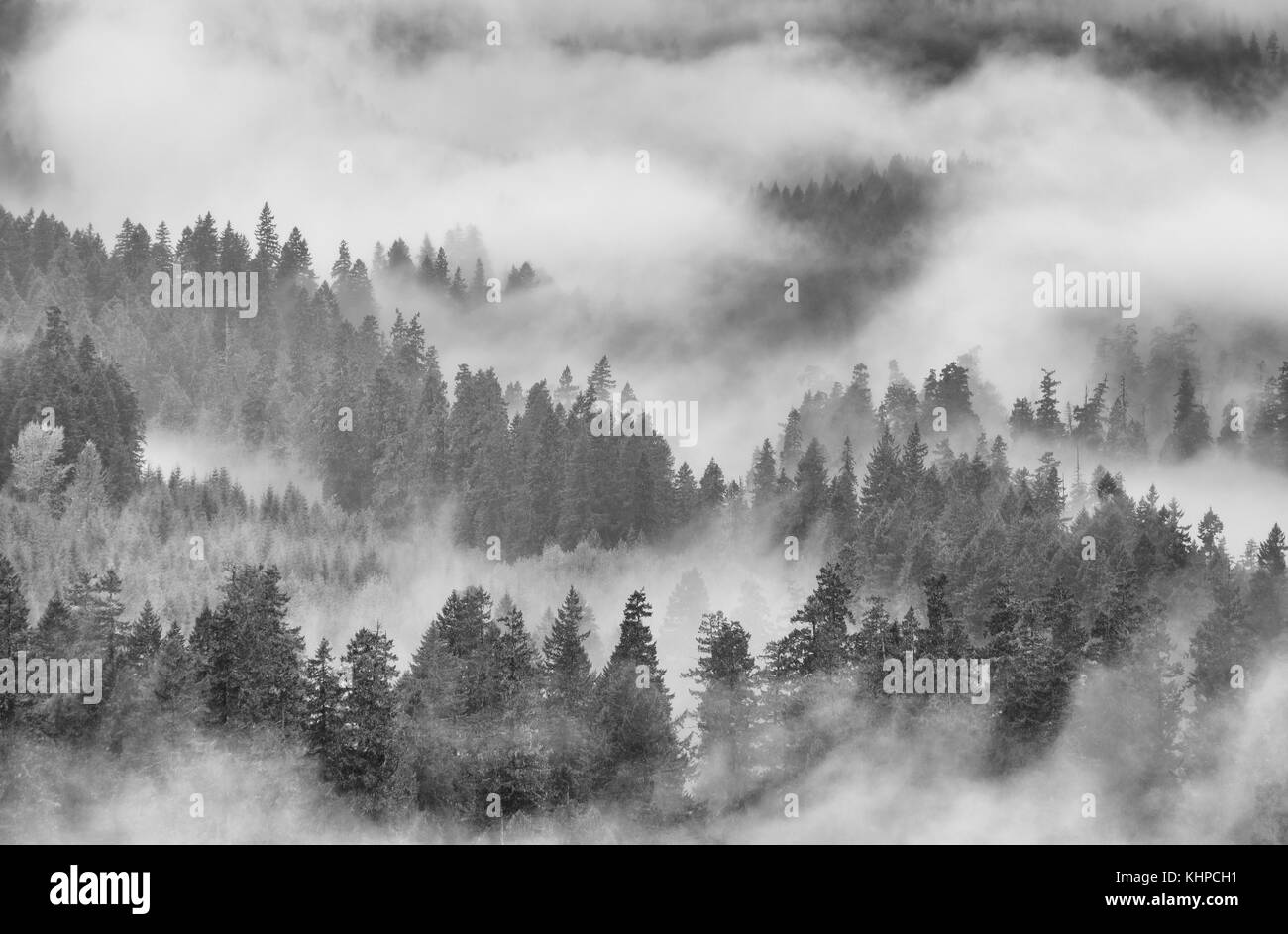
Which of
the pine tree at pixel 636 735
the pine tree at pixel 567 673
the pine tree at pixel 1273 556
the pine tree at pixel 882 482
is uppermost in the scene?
the pine tree at pixel 882 482

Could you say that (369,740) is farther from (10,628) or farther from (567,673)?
(10,628)

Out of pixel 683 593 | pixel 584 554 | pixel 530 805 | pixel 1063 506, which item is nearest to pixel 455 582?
pixel 584 554

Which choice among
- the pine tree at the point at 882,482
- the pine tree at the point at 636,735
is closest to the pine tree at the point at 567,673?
the pine tree at the point at 636,735

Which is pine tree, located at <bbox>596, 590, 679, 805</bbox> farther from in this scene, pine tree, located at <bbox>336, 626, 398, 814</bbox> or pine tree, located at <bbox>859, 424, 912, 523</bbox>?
pine tree, located at <bbox>859, 424, 912, 523</bbox>

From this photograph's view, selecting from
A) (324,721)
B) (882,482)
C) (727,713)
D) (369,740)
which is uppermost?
(882,482)

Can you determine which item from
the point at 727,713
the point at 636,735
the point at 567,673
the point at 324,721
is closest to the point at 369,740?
the point at 324,721

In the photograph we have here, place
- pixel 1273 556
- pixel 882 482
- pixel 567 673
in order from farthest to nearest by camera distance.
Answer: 1. pixel 882 482
2. pixel 1273 556
3. pixel 567 673

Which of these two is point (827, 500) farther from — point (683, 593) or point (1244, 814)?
point (1244, 814)

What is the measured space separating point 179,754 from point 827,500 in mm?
90313

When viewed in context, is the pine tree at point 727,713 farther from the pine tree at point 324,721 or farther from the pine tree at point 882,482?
the pine tree at point 882,482

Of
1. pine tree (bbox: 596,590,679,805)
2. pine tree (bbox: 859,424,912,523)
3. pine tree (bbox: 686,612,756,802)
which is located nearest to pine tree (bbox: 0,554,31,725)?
pine tree (bbox: 596,590,679,805)

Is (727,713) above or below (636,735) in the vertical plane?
above

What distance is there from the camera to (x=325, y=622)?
6137 inches
